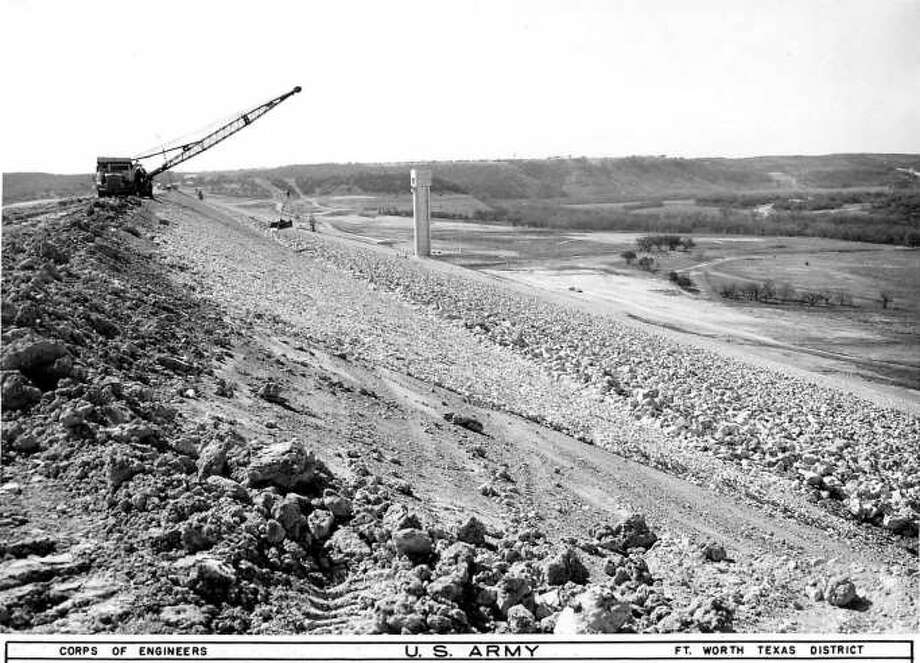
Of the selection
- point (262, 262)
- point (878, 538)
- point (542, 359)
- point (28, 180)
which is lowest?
point (878, 538)

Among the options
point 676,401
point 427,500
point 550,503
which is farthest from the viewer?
point 676,401

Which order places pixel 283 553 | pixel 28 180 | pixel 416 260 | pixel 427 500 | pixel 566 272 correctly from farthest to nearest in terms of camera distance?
pixel 566 272 < pixel 416 260 < pixel 28 180 < pixel 427 500 < pixel 283 553

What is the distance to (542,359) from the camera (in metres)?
17.5

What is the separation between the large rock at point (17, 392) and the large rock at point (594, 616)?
453 cm

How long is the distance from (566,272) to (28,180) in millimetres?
24535

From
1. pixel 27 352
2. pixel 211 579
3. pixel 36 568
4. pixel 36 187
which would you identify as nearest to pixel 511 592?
pixel 211 579

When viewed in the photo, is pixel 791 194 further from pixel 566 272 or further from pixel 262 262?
pixel 262 262

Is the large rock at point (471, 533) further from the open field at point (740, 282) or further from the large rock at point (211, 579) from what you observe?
the open field at point (740, 282)

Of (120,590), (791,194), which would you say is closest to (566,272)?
(120,590)

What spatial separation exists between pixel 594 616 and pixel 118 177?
87.7 ft

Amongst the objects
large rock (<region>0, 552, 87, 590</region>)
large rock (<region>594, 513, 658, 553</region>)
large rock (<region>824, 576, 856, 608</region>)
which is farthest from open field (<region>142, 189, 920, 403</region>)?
large rock (<region>0, 552, 87, 590</region>)

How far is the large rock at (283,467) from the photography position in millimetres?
6535

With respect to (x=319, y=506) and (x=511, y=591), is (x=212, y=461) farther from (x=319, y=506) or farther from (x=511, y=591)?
(x=511, y=591)

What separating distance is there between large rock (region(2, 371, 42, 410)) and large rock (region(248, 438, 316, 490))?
1928mm
